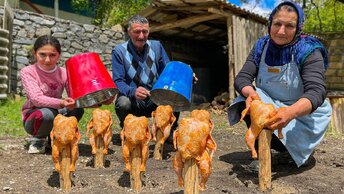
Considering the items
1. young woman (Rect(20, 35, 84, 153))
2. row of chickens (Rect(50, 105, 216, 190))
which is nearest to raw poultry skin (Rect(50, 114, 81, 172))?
row of chickens (Rect(50, 105, 216, 190))

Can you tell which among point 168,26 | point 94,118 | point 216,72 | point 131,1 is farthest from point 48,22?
point 131,1

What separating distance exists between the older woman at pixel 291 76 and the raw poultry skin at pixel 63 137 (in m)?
1.17

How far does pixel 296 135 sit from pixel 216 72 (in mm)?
9225

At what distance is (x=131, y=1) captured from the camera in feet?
56.4

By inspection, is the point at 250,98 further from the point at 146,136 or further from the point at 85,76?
the point at 85,76

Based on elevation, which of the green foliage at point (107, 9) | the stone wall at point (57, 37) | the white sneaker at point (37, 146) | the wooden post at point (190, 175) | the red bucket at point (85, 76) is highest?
the green foliage at point (107, 9)

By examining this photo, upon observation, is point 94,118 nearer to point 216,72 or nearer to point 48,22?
point 48,22

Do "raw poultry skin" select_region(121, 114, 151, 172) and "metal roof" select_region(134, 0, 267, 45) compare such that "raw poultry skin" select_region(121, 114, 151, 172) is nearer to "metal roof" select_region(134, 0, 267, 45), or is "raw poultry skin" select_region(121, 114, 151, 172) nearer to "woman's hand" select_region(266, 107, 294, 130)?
"woman's hand" select_region(266, 107, 294, 130)

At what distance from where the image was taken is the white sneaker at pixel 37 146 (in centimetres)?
334

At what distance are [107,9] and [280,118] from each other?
48.4 feet

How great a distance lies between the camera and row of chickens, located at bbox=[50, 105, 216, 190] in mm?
1904

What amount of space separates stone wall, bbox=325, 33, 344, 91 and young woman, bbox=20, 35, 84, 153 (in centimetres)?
989

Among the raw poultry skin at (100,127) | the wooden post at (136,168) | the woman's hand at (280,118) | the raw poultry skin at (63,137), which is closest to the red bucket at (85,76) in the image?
the raw poultry skin at (100,127)

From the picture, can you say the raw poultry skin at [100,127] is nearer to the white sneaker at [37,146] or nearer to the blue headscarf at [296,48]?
the white sneaker at [37,146]
